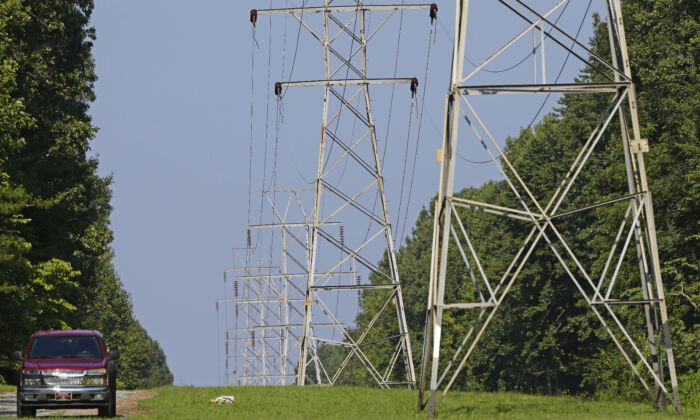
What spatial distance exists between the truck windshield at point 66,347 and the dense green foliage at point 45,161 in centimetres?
669

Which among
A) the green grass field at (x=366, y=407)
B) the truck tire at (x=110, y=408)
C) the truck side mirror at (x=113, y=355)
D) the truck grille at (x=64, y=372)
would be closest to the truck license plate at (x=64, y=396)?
the truck grille at (x=64, y=372)

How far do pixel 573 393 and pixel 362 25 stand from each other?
122 feet

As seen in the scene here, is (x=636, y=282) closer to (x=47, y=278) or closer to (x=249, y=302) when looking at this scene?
(x=47, y=278)

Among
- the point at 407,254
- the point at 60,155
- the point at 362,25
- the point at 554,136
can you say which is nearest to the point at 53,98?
the point at 60,155

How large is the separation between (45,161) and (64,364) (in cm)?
2093

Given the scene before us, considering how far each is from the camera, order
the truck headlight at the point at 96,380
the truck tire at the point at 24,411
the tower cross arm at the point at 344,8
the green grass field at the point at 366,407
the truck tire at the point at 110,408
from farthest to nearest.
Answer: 1. the tower cross arm at the point at 344,8
2. the truck tire at the point at 110,408
3. the truck headlight at the point at 96,380
4. the truck tire at the point at 24,411
5. the green grass field at the point at 366,407

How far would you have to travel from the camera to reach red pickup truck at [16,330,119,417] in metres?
22.9

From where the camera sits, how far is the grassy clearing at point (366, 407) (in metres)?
23.0

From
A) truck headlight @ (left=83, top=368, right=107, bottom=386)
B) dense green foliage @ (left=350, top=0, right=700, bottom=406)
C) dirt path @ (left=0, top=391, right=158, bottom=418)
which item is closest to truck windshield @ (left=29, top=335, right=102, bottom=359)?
truck headlight @ (left=83, top=368, right=107, bottom=386)

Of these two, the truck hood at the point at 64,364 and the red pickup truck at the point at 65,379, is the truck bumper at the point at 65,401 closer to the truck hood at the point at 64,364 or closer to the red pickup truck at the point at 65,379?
the red pickup truck at the point at 65,379

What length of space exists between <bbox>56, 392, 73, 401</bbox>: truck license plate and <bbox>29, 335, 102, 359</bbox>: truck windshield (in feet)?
3.69

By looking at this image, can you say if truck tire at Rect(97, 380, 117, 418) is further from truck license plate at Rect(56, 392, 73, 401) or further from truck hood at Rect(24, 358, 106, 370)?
truck license plate at Rect(56, 392, 73, 401)

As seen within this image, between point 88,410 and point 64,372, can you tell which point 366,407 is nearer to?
point 64,372

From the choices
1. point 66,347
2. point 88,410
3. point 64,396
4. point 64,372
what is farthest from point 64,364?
point 88,410
